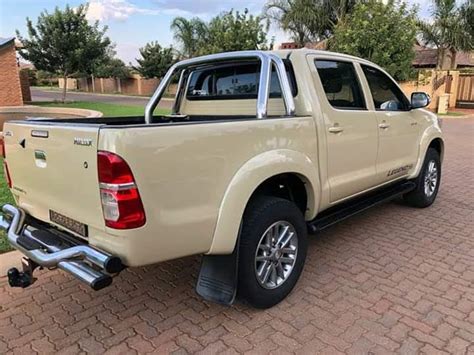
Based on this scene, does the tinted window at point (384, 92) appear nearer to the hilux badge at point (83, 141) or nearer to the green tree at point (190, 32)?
the hilux badge at point (83, 141)

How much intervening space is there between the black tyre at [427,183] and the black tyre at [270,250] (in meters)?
2.77

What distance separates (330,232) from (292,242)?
5.37ft

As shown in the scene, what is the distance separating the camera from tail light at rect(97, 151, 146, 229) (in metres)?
2.29

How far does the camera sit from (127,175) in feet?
7.53

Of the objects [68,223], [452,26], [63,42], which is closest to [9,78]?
[63,42]

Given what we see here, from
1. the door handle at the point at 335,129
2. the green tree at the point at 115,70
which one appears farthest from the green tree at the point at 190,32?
the door handle at the point at 335,129

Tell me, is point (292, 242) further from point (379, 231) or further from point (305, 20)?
point (305, 20)

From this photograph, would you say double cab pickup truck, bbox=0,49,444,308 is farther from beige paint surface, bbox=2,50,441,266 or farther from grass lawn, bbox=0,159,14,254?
grass lawn, bbox=0,159,14,254

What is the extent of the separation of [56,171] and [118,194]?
0.65m

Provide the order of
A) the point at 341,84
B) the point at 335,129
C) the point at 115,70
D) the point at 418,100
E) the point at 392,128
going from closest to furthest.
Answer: the point at 335,129 < the point at 341,84 < the point at 392,128 < the point at 418,100 < the point at 115,70

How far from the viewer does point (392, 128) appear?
461cm

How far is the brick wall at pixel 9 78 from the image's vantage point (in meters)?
18.1

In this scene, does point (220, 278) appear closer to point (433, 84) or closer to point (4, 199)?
point (4, 199)

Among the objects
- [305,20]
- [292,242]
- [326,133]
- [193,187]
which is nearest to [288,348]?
[292,242]
